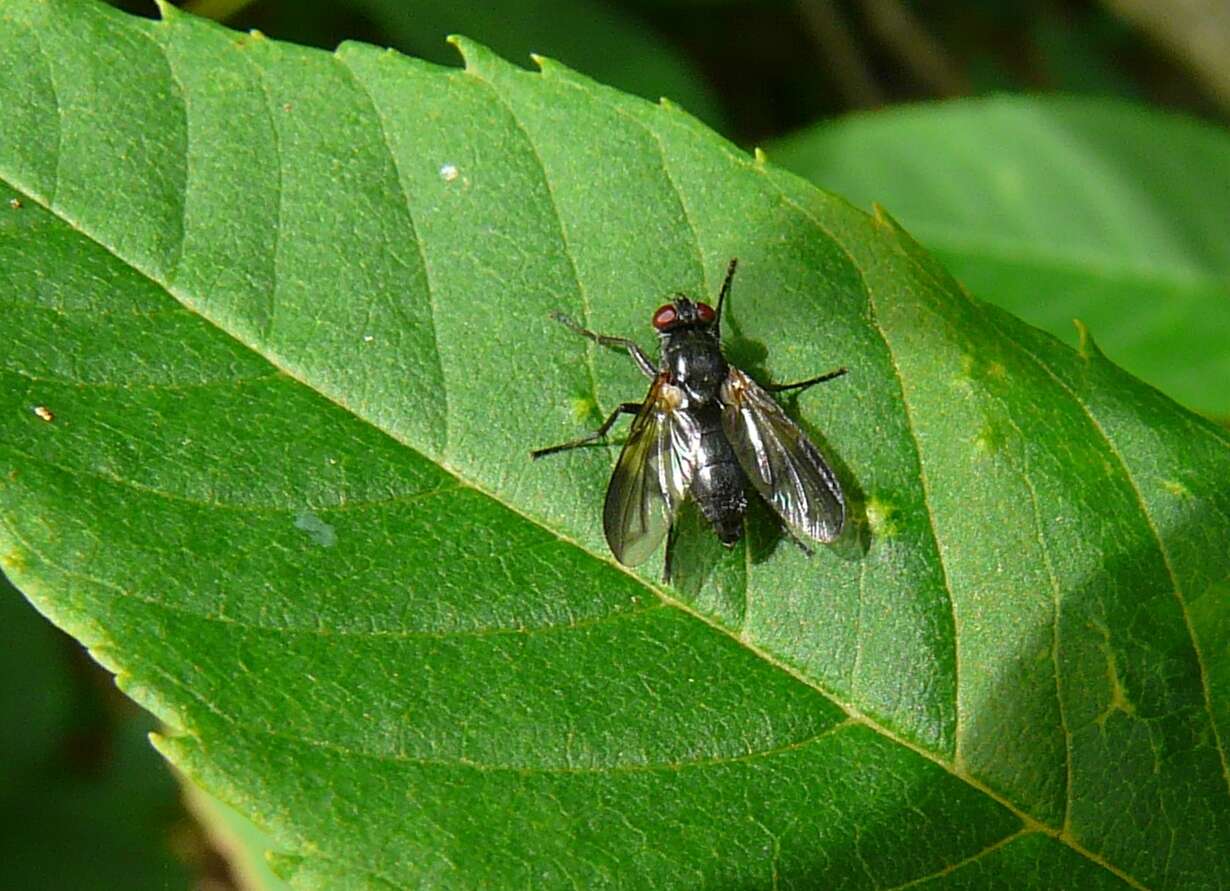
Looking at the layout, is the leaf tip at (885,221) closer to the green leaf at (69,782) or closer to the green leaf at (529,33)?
the green leaf at (529,33)

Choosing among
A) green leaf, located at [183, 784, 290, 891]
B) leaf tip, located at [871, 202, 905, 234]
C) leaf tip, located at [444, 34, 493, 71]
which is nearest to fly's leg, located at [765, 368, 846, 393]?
leaf tip, located at [871, 202, 905, 234]

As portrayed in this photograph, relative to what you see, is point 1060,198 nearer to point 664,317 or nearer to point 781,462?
point 781,462

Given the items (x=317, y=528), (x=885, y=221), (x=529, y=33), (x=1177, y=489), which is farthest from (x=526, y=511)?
(x=529, y=33)

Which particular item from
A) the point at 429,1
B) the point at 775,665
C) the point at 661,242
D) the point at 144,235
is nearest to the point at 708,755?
the point at 775,665

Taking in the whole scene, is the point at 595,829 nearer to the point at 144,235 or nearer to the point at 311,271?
the point at 311,271

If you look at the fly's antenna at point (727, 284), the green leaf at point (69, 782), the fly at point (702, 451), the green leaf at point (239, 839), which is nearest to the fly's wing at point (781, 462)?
the fly at point (702, 451)

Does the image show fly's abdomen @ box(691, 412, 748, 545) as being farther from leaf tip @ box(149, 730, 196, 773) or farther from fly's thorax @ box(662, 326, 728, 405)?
leaf tip @ box(149, 730, 196, 773)
